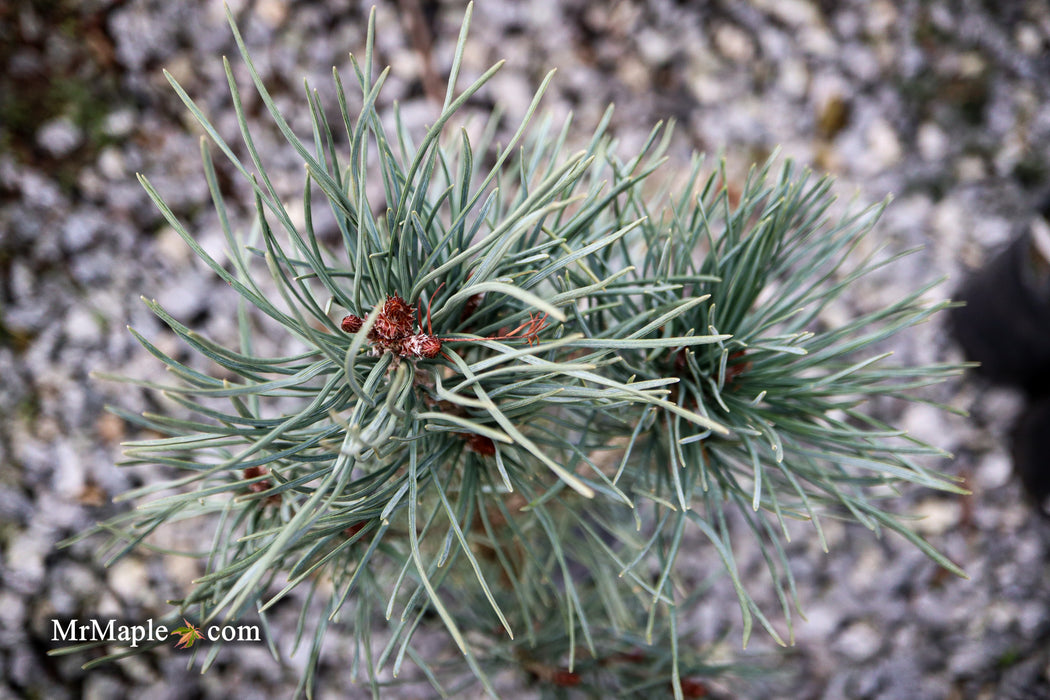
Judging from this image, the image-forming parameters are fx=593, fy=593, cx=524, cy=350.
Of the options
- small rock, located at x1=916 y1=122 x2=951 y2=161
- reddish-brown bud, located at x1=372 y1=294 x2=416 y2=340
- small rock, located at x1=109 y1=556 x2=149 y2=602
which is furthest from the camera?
small rock, located at x1=916 y1=122 x2=951 y2=161

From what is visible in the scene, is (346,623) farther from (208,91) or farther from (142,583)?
(208,91)

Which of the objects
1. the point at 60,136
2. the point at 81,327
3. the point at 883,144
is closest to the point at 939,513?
the point at 883,144

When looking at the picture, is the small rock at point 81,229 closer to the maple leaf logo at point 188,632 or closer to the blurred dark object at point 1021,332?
the maple leaf logo at point 188,632

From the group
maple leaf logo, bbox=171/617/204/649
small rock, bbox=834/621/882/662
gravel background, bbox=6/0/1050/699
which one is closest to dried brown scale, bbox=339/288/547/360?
maple leaf logo, bbox=171/617/204/649

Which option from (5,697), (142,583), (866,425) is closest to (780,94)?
(866,425)

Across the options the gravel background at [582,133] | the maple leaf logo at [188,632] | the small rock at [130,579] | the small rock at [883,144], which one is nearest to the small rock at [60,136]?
the gravel background at [582,133]

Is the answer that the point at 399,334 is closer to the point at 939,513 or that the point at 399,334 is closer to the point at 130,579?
the point at 130,579

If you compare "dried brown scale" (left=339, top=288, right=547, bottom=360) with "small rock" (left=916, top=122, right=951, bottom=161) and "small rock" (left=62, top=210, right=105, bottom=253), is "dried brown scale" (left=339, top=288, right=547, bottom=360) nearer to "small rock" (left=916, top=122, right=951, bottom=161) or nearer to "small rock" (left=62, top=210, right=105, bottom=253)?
"small rock" (left=62, top=210, right=105, bottom=253)
